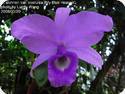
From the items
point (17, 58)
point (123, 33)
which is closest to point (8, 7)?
point (17, 58)

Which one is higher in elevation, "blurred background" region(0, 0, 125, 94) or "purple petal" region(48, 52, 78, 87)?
"purple petal" region(48, 52, 78, 87)

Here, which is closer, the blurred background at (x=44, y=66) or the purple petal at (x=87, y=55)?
the purple petal at (x=87, y=55)

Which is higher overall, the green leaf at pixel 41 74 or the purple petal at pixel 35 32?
→ the purple petal at pixel 35 32

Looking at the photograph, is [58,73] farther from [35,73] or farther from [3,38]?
[3,38]

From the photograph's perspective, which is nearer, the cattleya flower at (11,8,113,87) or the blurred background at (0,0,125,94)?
the cattleya flower at (11,8,113,87)

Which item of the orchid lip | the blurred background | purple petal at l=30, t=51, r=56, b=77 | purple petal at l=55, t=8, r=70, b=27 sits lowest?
the blurred background
